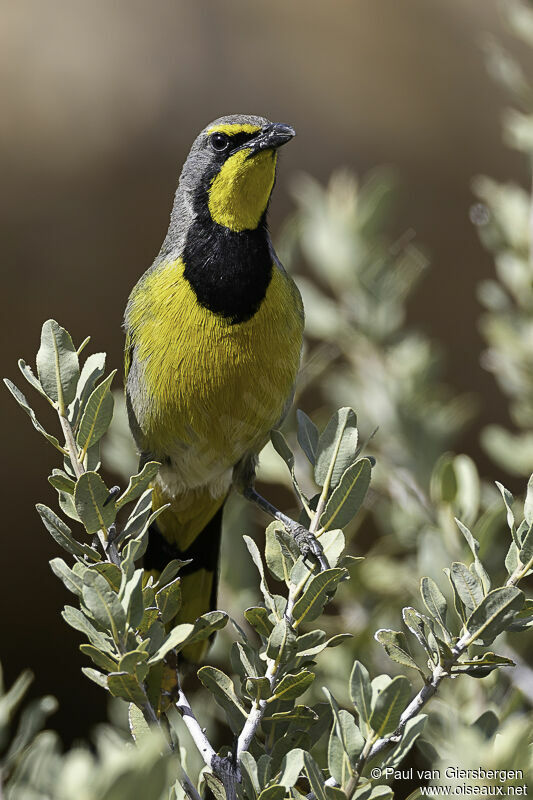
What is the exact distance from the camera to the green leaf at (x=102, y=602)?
71 cm

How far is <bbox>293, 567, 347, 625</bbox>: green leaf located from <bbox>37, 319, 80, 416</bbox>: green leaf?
290mm

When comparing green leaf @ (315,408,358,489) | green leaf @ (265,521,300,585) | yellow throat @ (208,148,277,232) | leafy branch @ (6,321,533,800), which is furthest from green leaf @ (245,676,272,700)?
yellow throat @ (208,148,277,232)

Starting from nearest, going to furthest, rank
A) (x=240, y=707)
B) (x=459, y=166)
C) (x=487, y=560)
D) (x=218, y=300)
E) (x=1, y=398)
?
(x=240, y=707) → (x=487, y=560) → (x=218, y=300) → (x=1, y=398) → (x=459, y=166)

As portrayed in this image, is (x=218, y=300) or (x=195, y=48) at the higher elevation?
(x=195, y=48)

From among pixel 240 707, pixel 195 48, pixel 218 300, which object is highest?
pixel 195 48

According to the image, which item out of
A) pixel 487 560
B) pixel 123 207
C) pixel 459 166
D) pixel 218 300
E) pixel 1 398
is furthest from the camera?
pixel 459 166

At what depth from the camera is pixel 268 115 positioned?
2932 mm

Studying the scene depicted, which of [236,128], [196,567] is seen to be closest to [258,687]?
[196,567]

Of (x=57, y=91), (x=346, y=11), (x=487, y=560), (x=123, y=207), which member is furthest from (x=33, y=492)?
(x=346, y=11)

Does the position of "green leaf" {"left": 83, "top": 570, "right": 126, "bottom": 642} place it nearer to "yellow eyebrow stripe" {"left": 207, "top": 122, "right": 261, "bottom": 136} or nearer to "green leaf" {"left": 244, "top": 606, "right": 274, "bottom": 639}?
"green leaf" {"left": 244, "top": 606, "right": 274, "bottom": 639}

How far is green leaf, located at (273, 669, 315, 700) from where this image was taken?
776mm

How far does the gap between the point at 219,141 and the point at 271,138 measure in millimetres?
141

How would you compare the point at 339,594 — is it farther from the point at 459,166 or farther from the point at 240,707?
the point at 459,166

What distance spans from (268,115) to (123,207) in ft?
1.89
